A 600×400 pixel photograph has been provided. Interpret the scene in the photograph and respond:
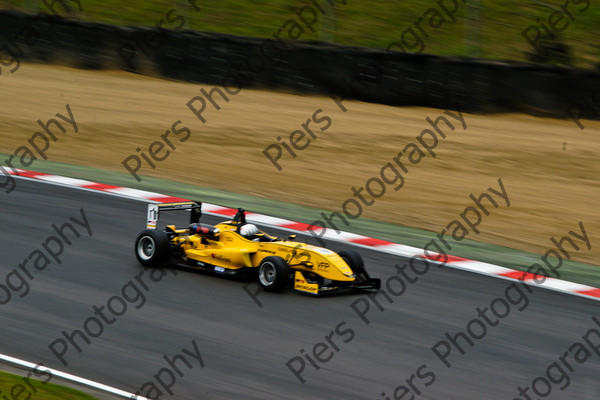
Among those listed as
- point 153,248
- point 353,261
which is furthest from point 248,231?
point 353,261

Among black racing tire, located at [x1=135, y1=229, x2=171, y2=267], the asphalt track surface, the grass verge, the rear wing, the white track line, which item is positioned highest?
the rear wing

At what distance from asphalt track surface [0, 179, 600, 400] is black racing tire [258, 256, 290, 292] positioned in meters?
0.11

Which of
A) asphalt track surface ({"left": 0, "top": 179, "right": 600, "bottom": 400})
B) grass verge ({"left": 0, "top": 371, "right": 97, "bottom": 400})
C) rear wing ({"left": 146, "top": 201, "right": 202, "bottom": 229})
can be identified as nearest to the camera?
grass verge ({"left": 0, "top": 371, "right": 97, "bottom": 400})

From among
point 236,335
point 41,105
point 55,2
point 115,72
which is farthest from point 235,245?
point 55,2

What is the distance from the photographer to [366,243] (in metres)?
10.4

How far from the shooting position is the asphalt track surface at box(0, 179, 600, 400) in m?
6.44

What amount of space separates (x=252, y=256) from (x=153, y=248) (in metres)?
1.04

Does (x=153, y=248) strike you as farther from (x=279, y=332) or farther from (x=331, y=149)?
(x=331, y=149)

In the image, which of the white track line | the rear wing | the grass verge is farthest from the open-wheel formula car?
the grass verge

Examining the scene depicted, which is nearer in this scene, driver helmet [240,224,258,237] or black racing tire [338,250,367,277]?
black racing tire [338,250,367,277]

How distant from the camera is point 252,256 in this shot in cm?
844

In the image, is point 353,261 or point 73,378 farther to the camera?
point 353,261

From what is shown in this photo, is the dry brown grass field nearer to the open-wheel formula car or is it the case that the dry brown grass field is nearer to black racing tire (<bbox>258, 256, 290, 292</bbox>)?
the open-wheel formula car

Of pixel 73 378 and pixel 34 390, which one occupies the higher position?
pixel 73 378
